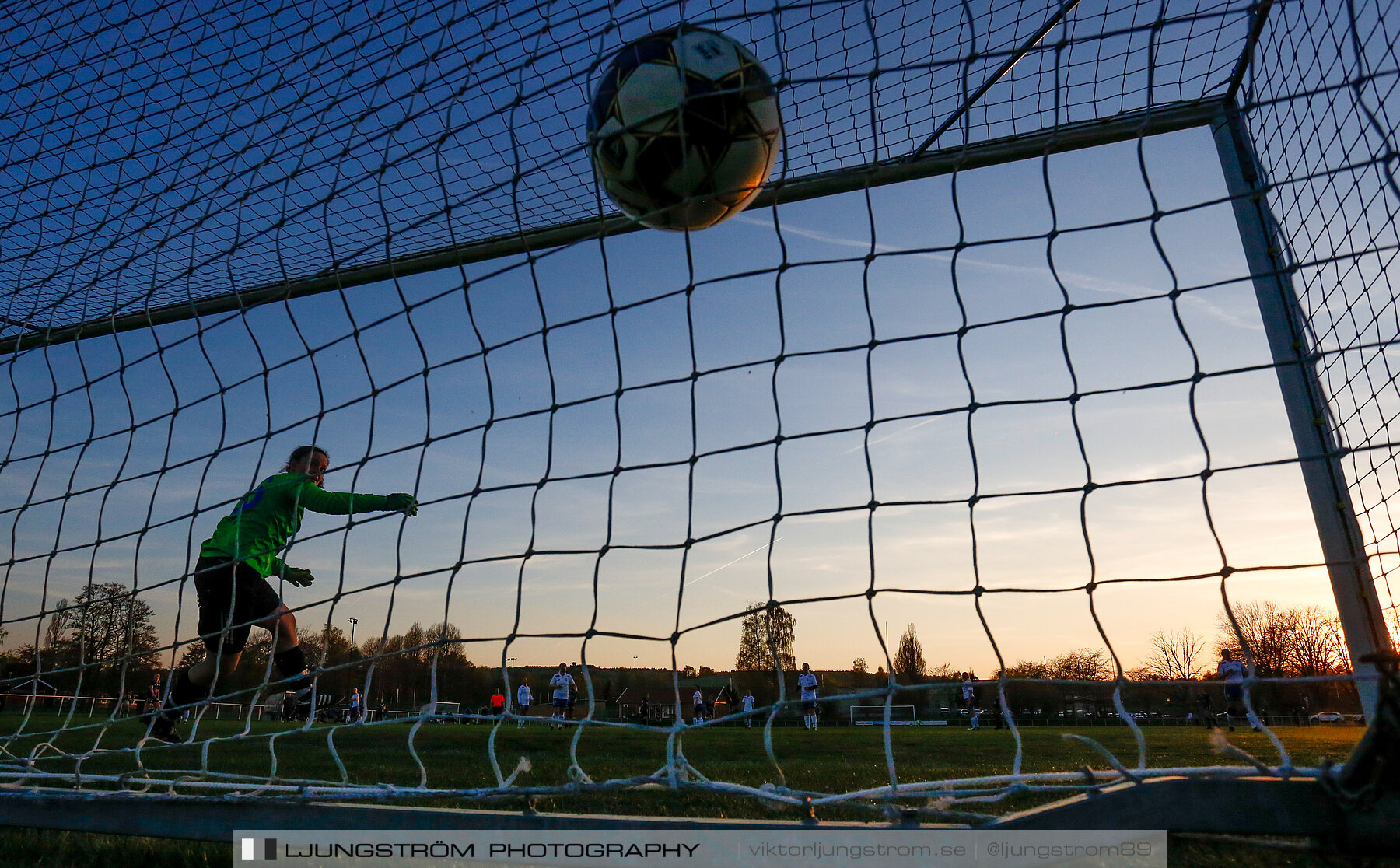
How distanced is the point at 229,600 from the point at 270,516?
45cm

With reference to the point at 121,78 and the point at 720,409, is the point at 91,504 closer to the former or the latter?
the point at 121,78

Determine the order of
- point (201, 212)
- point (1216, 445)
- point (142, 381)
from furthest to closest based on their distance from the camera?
point (201, 212), point (142, 381), point (1216, 445)

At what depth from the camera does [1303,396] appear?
10.9 feet

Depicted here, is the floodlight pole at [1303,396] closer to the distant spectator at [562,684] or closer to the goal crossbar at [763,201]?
the goal crossbar at [763,201]

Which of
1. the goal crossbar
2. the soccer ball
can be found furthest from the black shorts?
the soccer ball

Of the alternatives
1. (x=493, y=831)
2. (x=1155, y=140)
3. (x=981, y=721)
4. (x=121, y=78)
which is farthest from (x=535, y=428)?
(x=981, y=721)

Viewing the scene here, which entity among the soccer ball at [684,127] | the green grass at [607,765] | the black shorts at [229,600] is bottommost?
the green grass at [607,765]

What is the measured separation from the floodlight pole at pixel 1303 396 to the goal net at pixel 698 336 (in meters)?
0.02

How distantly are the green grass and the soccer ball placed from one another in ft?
6.06

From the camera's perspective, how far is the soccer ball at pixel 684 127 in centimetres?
278

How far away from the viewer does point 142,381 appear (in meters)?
3.92

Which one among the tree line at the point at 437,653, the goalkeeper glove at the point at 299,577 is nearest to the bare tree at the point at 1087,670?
the tree line at the point at 437,653

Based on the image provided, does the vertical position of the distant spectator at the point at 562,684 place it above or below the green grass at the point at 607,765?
above

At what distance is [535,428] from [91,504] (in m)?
2.36
